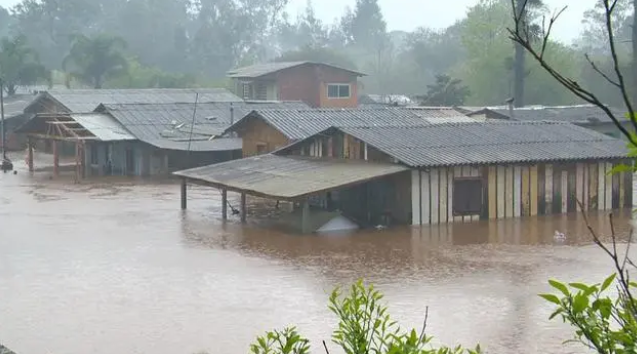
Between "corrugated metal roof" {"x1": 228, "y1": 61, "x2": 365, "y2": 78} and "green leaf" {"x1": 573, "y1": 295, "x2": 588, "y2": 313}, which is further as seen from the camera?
"corrugated metal roof" {"x1": 228, "y1": 61, "x2": 365, "y2": 78}

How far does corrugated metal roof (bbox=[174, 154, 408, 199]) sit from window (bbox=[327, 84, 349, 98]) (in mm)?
22987

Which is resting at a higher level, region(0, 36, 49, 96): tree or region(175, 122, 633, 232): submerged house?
region(0, 36, 49, 96): tree

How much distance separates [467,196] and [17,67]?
39506 millimetres

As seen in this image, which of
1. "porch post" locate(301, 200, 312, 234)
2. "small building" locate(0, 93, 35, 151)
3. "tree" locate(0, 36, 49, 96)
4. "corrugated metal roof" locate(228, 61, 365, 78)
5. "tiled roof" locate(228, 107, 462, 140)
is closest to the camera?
"porch post" locate(301, 200, 312, 234)

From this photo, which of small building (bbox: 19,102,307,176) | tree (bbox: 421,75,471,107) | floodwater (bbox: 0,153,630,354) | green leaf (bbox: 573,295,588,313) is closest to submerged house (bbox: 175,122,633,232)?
floodwater (bbox: 0,153,630,354)

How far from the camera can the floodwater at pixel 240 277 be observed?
554 inches

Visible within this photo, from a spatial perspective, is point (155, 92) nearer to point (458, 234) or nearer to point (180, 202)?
point (180, 202)

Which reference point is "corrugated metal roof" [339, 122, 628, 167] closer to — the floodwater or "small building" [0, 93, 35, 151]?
the floodwater

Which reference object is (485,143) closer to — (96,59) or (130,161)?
(130,161)

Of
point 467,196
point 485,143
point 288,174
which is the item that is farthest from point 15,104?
point 467,196

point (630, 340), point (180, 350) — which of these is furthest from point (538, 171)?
point (630, 340)

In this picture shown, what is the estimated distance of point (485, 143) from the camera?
2614 centimetres

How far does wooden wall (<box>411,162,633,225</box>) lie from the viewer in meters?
24.0

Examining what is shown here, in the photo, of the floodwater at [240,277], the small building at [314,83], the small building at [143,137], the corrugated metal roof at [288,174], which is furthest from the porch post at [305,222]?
the small building at [314,83]
